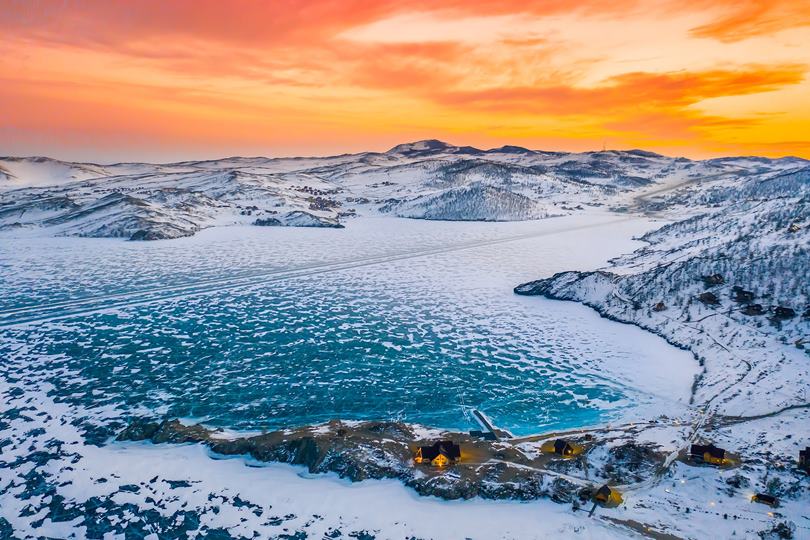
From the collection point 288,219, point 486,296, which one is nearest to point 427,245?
point 486,296

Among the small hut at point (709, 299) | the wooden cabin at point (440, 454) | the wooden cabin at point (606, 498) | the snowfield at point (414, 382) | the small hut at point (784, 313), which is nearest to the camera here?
the snowfield at point (414, 382)

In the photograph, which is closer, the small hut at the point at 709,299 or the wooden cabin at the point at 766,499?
the wooden cabin at the point at 766,499

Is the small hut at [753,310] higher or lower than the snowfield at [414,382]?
higher

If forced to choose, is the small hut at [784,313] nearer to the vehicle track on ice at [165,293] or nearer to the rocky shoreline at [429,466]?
the rocky shoreline at [429,466]

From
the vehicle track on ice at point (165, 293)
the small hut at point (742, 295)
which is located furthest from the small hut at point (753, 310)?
the vehicle track on ice at point (165, 293)

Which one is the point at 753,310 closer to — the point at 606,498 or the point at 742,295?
the point at 742,295

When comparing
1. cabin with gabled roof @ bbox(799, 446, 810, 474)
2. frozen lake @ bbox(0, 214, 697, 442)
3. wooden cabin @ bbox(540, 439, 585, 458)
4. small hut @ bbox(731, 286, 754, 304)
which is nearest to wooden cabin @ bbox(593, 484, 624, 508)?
wooden cabin @ bbox(540, 439, 585, 458)

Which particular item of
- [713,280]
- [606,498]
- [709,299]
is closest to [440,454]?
[606,498]
